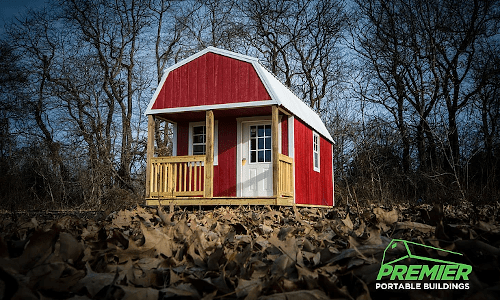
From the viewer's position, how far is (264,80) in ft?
33.8

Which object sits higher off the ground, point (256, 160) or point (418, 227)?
point (256, 160)

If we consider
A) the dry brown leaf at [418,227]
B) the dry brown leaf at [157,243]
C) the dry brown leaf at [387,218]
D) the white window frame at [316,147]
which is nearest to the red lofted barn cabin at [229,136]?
the white window frame at [316,147]

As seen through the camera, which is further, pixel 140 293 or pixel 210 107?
pixel 210 107

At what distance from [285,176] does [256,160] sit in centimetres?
146

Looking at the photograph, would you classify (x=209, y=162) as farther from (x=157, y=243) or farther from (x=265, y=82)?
(x=157, y=243)

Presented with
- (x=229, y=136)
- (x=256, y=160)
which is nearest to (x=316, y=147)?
(x=256, y=160)

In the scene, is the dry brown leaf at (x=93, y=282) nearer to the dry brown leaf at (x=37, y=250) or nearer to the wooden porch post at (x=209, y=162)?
the dry brown leaf at (x=37, y=250)

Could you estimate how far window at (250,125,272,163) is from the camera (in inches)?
469

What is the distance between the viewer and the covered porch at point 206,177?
9766 mm

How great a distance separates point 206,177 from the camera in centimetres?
1015

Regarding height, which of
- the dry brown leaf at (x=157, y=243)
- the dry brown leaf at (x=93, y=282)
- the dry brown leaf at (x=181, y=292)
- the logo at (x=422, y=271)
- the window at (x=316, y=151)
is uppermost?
the window at (x=316, y=151)

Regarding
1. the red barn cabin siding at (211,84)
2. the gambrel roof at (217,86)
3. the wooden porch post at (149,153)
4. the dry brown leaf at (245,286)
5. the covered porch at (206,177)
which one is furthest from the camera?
the wooden porch post at (149,153)

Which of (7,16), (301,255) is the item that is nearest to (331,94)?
(7,16)

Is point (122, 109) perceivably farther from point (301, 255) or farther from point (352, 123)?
point (301, 255)
